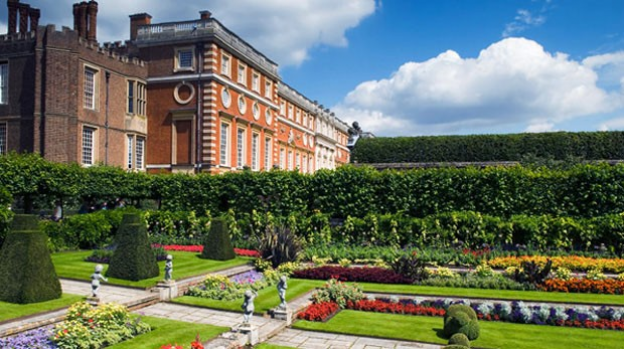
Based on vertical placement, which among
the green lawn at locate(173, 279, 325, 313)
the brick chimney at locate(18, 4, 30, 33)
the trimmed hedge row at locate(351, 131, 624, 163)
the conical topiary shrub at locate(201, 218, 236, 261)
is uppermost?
the brick chimney at locate(18, 4, 30, 33)

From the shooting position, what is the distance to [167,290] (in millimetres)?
13312

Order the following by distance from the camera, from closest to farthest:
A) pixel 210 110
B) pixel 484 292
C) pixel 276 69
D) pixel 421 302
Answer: pixel 421 302, pixel 484 292, pixel 210 110, pixel 276 69

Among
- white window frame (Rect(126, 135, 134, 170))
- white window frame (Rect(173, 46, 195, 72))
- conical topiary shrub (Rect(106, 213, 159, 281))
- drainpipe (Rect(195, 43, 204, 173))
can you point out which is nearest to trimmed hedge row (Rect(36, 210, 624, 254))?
conical topiary shrub (Rect(106, 213, 159, 281))

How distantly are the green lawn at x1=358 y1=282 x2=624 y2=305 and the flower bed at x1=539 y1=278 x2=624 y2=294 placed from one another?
0.37 meters

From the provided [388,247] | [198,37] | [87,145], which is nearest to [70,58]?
[87,145]

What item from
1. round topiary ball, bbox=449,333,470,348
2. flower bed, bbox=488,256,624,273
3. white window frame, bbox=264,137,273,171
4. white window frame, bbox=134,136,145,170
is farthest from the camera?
white window frame, bbox=264,137,273,171

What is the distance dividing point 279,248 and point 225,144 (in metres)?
18.8

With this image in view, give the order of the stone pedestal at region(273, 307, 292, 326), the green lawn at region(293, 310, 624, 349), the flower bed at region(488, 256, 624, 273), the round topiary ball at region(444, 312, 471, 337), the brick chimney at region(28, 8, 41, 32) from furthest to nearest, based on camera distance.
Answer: the brick chimney at region(28, 8, 41, 32), the flower bed at region(488, 256, 624, 273), the stone pedestal at region(273, 307, 292, 326), the round topiary ball at region(444, 312, 471, 337), the green lawn at region(293, 310, 624, 349)

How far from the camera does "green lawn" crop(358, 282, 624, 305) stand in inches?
516

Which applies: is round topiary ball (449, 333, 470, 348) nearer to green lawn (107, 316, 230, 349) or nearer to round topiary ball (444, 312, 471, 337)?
round topiary ball (444, 312, 471, 337)

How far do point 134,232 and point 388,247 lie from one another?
471 inches

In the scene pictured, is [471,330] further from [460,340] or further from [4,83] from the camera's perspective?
[4,83]

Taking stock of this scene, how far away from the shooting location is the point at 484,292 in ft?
46.0

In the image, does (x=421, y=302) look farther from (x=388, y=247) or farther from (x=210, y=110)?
(x=210, y=110)
